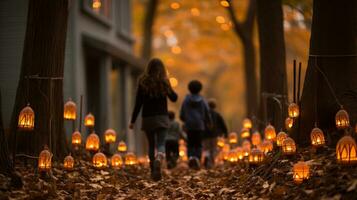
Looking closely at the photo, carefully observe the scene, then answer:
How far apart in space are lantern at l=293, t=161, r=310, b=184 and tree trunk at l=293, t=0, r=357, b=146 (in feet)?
3.78

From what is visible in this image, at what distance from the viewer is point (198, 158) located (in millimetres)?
12969

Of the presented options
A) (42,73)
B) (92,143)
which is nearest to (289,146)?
(42,73)

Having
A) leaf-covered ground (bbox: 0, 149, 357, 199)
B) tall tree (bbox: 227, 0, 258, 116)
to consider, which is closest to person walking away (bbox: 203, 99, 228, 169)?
leaf-covered ground (bbox: 0, 149, 357, 199)

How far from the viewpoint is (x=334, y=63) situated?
25.6 ft

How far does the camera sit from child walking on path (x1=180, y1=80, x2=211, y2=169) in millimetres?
12758

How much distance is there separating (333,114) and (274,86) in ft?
14.7

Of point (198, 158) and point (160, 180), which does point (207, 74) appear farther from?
point (160, 180)

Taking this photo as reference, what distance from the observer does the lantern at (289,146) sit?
7641 mm

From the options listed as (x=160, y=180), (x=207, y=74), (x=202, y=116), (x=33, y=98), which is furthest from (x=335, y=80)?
(x=207, y=74)

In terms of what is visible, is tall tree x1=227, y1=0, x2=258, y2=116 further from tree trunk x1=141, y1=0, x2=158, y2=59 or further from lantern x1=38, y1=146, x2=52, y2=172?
lantern x1=38, y1=146, x2=52, y2=172

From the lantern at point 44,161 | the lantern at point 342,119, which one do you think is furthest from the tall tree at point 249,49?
the lantern at point 44,161

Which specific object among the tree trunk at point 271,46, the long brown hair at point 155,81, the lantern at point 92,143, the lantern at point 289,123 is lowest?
the lantern at point 92,143

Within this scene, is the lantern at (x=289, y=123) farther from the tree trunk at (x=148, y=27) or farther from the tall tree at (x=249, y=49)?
the tree trunk at (x=148, y=27)

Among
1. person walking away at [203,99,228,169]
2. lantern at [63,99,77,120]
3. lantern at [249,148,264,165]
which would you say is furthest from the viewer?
person walking away at [203,99,228,169]
